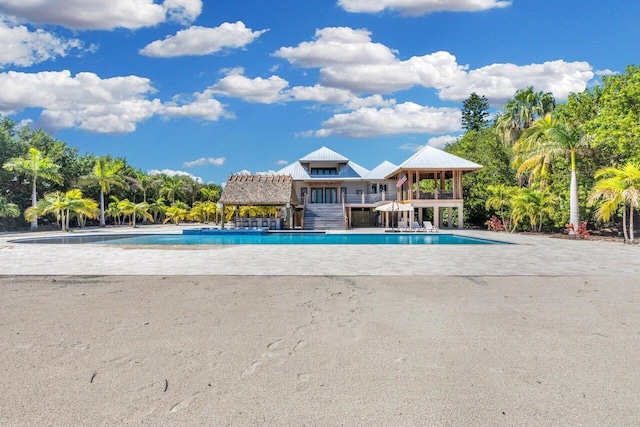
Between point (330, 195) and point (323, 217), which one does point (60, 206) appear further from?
point (330, 195)

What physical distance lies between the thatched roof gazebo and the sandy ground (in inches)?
857

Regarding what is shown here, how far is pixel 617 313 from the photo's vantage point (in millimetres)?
5262

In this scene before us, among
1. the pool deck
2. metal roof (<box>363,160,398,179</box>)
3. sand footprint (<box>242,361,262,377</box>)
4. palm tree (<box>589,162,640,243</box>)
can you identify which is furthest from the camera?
metal roof (<box>363,160,398,179</box>)

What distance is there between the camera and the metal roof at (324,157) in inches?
1415

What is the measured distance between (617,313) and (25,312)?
7753 millimetres

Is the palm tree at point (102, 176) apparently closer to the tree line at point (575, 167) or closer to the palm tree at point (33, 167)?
the palm tree at point (33, 167)

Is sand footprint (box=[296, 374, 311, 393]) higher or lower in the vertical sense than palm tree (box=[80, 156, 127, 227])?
lower

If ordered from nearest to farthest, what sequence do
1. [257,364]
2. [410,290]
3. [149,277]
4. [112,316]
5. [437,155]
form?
[257,364] → [112,316] → [410,290] → [149,277] → [437,155]

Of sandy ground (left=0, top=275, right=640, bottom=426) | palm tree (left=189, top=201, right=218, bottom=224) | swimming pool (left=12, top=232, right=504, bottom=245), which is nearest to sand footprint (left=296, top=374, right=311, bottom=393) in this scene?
sandy ground (left=0, top=275, right=640, bottom=426)

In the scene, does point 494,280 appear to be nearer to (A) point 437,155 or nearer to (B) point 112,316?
(B) point 112,316

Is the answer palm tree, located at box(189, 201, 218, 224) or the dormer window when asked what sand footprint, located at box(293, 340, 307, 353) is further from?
palm tree, located at box(189, 201, 218, 224)

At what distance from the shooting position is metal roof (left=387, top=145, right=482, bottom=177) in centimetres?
2811

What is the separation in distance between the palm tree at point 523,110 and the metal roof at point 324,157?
13361 mm

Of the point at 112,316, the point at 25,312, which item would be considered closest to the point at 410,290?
the point at 112,316
